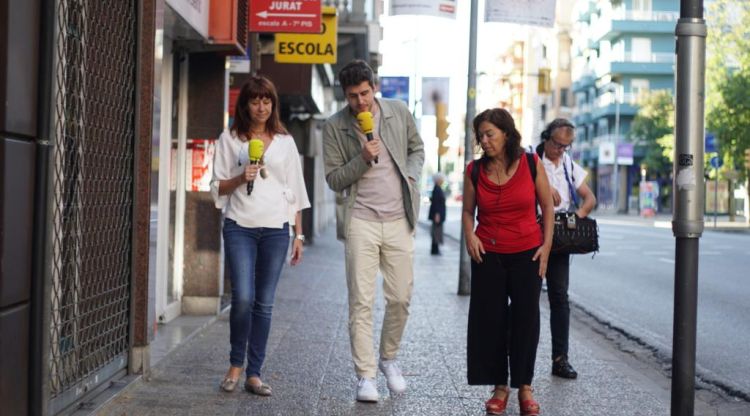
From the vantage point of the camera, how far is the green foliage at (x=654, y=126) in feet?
213

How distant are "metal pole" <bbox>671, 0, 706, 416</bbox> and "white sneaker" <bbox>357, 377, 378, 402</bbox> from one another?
186cm

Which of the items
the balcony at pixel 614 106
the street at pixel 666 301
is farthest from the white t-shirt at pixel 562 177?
the balcony at pixel 614 106

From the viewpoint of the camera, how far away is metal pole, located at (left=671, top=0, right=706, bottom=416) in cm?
519

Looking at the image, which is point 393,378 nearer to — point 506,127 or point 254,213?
point 254,213

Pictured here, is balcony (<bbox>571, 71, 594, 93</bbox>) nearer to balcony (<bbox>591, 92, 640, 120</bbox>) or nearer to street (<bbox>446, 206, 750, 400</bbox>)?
balcony (<bbox>591, 92, 640, 120</bbox>)

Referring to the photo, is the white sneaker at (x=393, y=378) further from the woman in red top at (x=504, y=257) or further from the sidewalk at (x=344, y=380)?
the woman in red top at (x=504, y=257)

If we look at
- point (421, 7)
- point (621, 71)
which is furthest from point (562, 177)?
point (621, 71)

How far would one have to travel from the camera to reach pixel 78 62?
18.0ft

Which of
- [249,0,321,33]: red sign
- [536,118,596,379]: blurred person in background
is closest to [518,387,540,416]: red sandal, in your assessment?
[536,118,596,379]: blurred person in background

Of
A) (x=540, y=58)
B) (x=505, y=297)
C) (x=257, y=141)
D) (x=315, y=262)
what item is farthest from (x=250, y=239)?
(x=540, y=58)

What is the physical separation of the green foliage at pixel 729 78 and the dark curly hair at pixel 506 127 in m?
42.1

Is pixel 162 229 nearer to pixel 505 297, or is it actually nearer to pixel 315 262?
pixel 505 297

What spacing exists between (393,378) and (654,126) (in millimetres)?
65540

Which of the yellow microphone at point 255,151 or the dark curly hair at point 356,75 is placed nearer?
the yellow microphone at point 255,151
